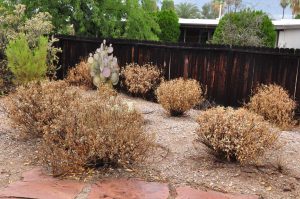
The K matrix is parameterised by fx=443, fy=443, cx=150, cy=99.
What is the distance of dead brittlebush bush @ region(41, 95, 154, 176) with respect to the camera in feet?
14.9

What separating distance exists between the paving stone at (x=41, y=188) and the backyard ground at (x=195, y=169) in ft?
0.51

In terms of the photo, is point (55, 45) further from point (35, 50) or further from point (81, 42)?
point (35, 50)

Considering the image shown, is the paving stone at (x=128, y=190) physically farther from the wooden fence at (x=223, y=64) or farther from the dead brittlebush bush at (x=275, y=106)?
the wooden fence at (x=223, y=64)

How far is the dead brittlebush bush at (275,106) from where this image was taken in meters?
8.45

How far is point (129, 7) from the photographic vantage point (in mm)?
17688

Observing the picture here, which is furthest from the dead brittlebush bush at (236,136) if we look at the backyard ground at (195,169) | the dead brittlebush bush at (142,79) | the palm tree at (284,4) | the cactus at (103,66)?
the palm tree at (284,4)

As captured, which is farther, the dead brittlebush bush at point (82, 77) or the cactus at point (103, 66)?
the dead brittlebush bush at point (82, 77)

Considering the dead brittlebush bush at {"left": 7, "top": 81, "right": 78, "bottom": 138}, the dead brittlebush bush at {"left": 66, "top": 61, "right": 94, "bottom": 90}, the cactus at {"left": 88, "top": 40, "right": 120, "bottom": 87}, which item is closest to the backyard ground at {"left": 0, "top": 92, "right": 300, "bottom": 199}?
the dead brittlebush bush at {"left": 7, "top": 81, "right": 78, "bottom": 138}

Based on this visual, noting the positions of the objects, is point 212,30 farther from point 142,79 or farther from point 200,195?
point 200,195

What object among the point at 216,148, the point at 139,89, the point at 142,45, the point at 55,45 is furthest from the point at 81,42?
the point at 216,148

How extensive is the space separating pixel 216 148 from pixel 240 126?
1.26 feet

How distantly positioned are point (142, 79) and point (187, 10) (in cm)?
3531

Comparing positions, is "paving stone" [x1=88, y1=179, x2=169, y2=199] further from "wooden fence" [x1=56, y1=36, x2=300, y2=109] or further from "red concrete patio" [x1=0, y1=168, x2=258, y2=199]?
"wooden fence" [x1=56, y1=36, x2=300, y2=109]

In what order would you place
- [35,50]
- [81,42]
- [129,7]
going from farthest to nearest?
[129,7], [81,42], [35,50]
